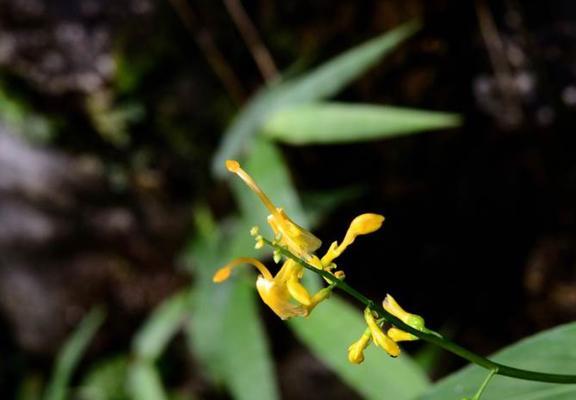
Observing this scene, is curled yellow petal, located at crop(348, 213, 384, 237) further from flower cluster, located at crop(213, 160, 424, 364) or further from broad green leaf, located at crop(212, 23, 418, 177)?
broad green leaf, located at crop(212, 23, 418, 177)

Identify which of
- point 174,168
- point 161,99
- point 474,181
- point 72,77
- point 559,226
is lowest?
point 559,226

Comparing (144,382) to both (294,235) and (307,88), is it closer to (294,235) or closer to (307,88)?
(307,88)

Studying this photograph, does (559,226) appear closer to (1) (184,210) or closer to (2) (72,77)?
(1) (184,210)

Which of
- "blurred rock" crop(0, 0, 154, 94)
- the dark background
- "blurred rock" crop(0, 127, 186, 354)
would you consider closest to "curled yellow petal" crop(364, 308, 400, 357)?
the dark background

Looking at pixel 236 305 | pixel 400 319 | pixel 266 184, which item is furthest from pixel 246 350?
pixel 400 319

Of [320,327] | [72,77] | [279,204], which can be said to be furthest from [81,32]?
[320,327]

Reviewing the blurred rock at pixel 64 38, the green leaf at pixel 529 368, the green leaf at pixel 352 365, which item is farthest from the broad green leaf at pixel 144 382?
the green leaf at pixel 529 368

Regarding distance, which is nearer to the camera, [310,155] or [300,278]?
[300,278]
